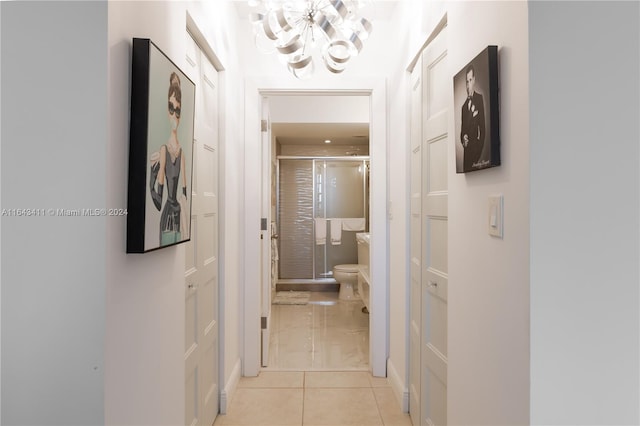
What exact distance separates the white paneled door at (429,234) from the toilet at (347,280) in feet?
9.68

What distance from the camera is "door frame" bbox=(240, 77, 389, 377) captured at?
10.1 ft

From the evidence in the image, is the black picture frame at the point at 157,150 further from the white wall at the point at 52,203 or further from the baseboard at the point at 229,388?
the baseboard at the point at 229,388

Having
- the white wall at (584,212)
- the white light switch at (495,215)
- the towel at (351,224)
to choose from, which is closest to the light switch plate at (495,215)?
the white light switch at (495,215)

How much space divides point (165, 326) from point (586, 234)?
132 centimetres

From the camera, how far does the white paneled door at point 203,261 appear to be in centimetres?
203

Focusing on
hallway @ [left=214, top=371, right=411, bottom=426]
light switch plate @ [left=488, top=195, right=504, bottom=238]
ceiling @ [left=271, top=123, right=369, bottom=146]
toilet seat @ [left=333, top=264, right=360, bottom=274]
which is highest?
ceiling @ [left=271, top=123, right=369, bottom=146]

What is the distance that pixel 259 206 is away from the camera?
10.2 ft

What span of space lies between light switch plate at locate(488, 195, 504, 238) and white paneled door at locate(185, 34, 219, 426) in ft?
4.21

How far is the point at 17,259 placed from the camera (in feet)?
3.50

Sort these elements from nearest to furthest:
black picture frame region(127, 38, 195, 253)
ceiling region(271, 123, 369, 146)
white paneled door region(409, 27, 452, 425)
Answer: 1. black picture frame region(127, 38, 195, 253)
2. white paneled door region(409, 27, 452, 425)
3. ceiling region(271, 123, 369, 146)

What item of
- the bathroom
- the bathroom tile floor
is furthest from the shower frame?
the bathroom tile floor

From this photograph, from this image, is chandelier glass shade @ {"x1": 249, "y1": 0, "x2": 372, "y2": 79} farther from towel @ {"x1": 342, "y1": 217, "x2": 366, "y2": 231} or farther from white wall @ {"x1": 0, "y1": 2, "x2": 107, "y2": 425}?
towel @ {"x1": 342, "y1": 217, "x2": 366, "y2": 231}

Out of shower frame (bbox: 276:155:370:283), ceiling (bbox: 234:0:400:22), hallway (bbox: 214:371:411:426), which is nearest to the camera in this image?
hallway (bbox: 214:371:411:426)

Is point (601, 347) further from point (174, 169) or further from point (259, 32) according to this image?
point (259, 32)
